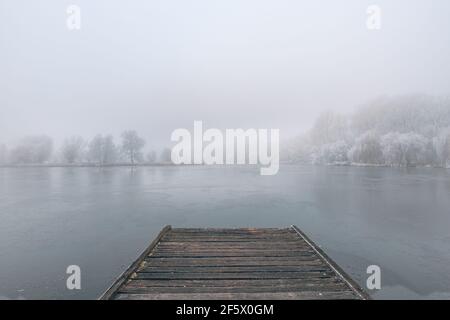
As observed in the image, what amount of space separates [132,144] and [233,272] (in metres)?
132

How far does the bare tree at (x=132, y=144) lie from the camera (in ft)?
427

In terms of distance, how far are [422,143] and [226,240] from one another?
122719mm

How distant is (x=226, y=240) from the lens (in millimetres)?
10688

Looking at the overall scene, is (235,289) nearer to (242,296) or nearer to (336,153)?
(242,296)

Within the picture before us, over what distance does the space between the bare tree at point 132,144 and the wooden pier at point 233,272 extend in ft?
419

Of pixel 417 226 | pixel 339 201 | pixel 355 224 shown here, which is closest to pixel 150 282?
pixel 355 224

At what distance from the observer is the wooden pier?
6254 millimetres

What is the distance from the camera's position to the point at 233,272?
7.53 metres

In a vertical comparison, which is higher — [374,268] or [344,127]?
[344,127]

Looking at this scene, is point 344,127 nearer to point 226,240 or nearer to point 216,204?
point 216,204

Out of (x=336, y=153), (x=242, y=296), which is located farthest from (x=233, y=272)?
(x=336, y=153)
